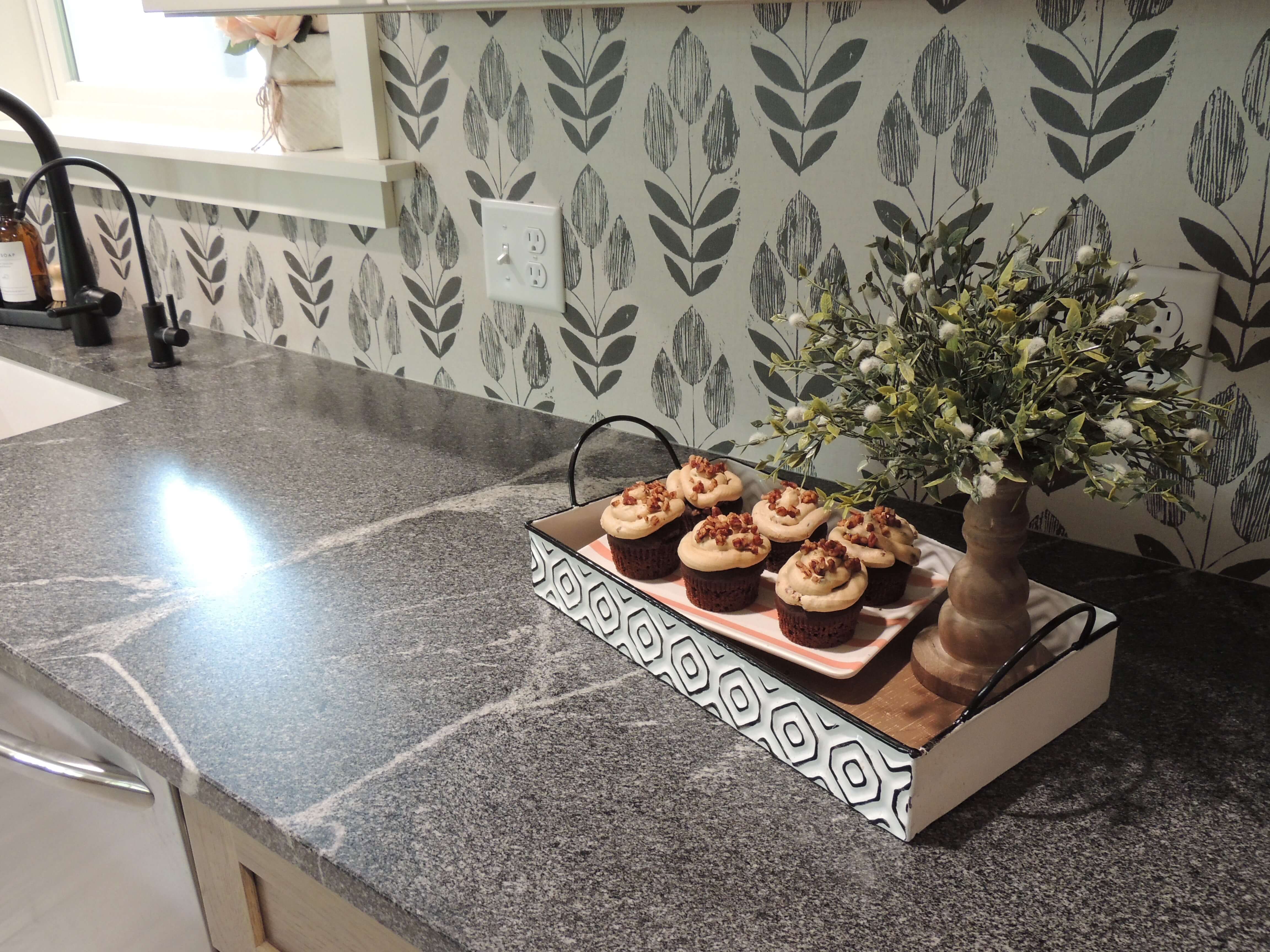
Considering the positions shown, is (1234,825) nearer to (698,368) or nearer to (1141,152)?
(1141,152)

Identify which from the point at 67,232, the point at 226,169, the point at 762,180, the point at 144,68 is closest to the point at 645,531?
the point at 762,180

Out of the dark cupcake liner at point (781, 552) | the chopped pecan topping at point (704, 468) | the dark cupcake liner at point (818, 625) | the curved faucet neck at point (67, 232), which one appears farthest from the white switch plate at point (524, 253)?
the curved faucet neck at point (67, 232)

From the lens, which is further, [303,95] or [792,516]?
[303,95]

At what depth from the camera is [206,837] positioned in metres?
0.77

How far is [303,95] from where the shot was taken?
1406 mm

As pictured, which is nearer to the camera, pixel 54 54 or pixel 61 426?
pixel 61 426

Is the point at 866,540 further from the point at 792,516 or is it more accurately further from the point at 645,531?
the point at 645,531

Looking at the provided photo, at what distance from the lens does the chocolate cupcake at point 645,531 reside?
2.68 ft

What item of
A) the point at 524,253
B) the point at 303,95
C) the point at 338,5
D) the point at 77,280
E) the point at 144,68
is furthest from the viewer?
the point at 144,68

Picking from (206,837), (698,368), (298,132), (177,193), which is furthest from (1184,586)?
(177,193)

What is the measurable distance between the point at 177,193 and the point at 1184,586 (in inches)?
61.2

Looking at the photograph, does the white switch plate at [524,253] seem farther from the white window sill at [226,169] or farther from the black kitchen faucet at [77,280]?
the black kitchen faucet at [77,280]

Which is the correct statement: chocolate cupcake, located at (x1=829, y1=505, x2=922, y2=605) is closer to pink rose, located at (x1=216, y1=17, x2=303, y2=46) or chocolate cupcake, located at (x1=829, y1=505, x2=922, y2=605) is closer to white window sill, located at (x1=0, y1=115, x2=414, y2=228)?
white window sill, located at (x1=0, y1=115, x2=414, y2=228)

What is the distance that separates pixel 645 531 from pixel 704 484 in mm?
88
